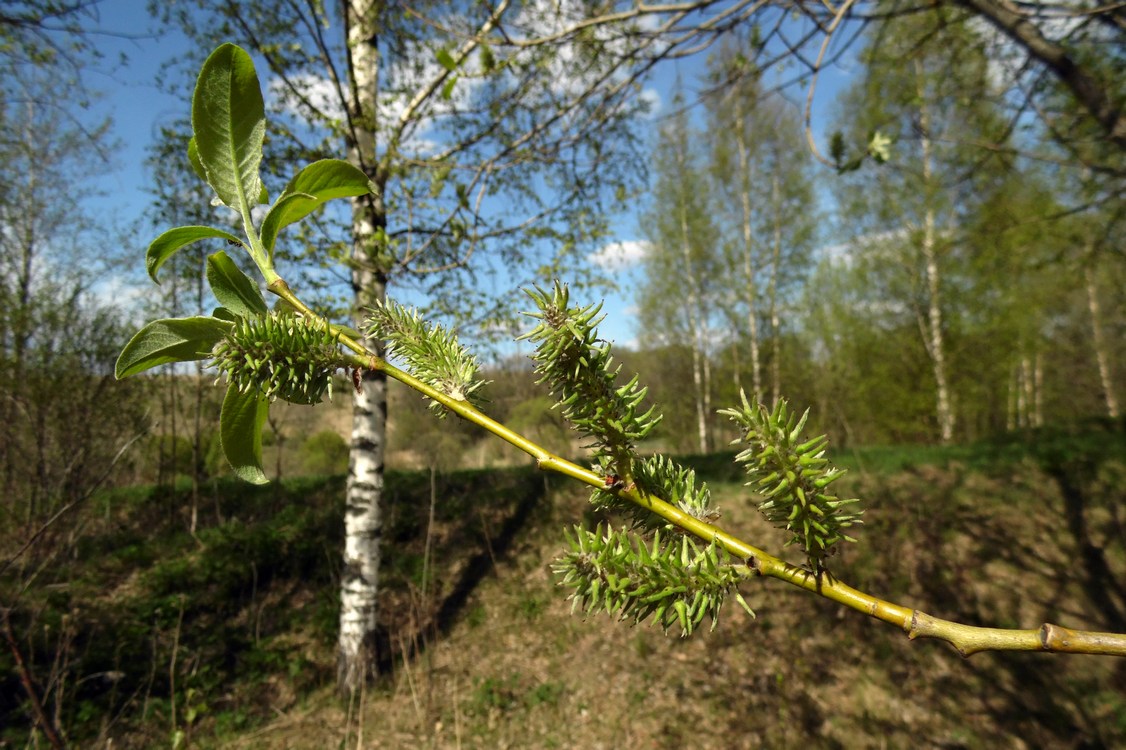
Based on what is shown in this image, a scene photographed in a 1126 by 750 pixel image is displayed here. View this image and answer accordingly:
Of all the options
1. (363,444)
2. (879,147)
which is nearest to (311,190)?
(879,147)

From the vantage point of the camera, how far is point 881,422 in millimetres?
16812

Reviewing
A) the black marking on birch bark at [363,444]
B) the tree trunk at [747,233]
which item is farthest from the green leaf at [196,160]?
the tree trunk at [747,233]

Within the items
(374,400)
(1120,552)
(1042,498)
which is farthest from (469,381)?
(1042,498)

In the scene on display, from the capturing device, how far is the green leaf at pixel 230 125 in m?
0.49

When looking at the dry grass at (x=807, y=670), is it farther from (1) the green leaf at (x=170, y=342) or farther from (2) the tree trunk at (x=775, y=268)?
(2) the tree trunk at (x=775, y=268)

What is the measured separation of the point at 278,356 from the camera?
18.4 inches

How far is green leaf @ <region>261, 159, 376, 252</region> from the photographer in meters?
0.51

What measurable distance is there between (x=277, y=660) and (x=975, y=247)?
338 inches

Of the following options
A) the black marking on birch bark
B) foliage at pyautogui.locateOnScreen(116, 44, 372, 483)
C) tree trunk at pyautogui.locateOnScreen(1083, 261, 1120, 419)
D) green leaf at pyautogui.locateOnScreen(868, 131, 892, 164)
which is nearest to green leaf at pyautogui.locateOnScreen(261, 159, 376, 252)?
foliage at pyautogui.locateOnScreen(116, 44, 372, 483)

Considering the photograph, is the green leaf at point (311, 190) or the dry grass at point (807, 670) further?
the dry grass at point (807, 670)

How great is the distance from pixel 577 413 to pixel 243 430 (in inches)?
12.8

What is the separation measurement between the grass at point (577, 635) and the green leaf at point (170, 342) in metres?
3.59

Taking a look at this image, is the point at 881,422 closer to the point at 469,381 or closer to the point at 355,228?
the point at 355,228

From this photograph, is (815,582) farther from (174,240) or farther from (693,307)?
(693,307)
